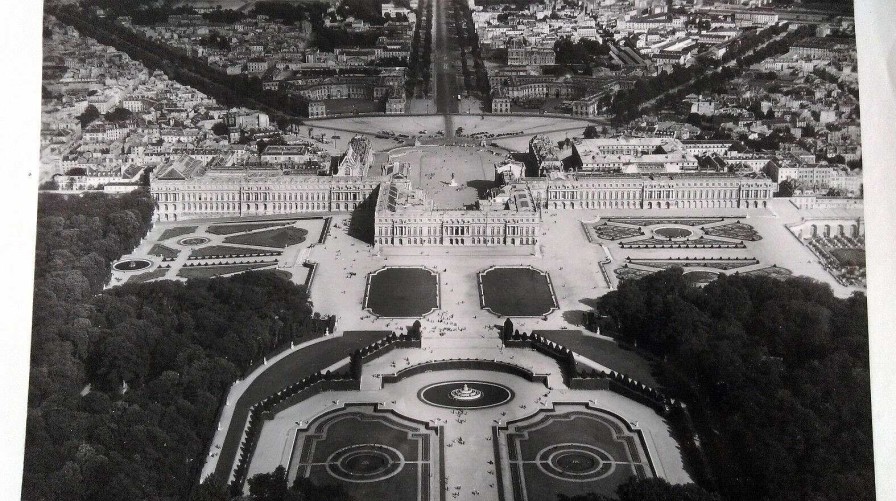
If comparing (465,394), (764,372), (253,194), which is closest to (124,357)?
(465,394)

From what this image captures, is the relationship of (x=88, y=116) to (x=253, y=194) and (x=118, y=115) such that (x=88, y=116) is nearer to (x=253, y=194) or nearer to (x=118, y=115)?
(x=118, y=115)

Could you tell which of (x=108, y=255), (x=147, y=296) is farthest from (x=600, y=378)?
(x=108, y=255)

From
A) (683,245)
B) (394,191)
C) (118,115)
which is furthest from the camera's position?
(118,115)

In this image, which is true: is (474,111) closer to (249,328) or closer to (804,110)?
(804,110)

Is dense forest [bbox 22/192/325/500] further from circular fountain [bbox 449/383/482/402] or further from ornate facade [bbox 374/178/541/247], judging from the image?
circular fountain [bbox 449/383/482/402]

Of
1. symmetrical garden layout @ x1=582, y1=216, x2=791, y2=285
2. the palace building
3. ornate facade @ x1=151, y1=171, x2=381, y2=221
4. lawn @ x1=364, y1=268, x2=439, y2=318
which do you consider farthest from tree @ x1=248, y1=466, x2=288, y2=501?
ornate facade @ x1=151, y1=171, x2=381, y2=221

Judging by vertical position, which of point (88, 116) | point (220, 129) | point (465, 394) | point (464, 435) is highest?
point (220, 129)
